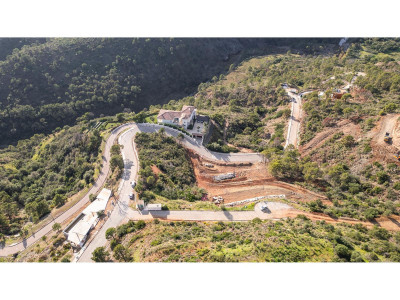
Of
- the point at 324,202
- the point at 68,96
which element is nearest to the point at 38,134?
the point at 68,96

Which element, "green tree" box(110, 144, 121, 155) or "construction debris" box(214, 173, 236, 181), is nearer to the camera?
"construction debris" box(214, 173, 236, 181)

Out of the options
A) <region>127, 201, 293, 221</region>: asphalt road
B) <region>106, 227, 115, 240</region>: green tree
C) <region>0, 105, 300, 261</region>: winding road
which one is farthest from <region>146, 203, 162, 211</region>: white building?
<region>106, 227, 115, 240</region>: green tree

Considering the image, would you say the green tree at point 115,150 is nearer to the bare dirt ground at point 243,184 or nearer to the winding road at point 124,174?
the winding road at point 124,174

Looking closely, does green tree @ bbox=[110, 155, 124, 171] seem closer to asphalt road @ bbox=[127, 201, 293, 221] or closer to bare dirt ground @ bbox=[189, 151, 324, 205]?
asphalt road @ bbox=[127, 201, 293, 221]

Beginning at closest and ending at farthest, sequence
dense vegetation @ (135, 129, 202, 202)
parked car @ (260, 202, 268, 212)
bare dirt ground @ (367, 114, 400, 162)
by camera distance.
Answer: parked car @ (260, 202, 268, 212), bare dirt ground @ (367, 114, 400, 162), dense vegetation @ (135, 129, 202, 202)

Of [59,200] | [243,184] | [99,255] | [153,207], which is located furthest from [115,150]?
[243,184]

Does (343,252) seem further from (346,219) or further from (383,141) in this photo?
(383,141)

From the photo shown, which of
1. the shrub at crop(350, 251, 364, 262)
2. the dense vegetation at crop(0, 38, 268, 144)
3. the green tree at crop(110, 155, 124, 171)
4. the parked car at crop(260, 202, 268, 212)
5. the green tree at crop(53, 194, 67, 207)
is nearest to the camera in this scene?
the shrub at crop(350, 251, 364, 262)
